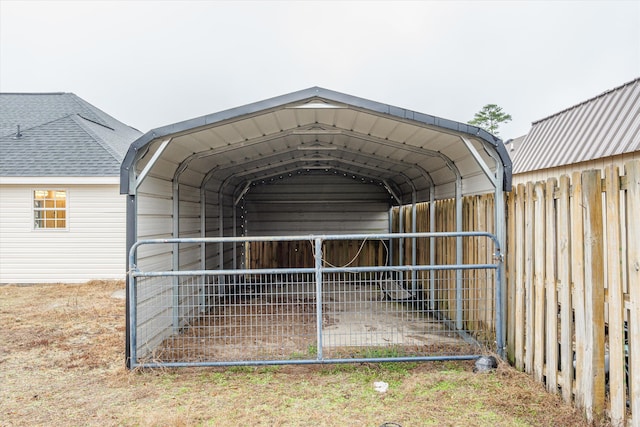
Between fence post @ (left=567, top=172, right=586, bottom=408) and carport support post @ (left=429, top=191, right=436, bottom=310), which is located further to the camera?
carport support post @ (left=429, top=191, right=436, bottom=310)

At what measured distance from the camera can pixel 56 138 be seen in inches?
440

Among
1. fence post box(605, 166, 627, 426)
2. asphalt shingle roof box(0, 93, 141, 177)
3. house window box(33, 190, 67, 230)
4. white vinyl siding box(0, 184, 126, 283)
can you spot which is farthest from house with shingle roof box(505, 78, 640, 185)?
house window box(33, 190, 67, 230)

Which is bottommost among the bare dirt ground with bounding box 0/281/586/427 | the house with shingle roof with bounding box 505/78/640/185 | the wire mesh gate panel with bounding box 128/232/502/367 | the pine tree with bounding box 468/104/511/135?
the bare dirt ground with bounding box 0/281/586/427

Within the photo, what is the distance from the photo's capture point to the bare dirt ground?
9.73 ft

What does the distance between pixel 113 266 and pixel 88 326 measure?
14.2 feet

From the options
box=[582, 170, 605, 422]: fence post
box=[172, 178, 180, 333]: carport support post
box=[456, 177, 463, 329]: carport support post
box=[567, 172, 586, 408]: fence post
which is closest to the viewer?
box=[582, 170, 605, 422]: fence post

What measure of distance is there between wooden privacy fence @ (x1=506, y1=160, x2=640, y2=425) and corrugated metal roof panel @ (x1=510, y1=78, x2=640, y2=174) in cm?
390

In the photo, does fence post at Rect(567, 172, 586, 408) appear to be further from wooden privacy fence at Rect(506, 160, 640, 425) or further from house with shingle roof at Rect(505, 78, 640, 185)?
house with shingle roof at Rect(505, 78, 640, 185)

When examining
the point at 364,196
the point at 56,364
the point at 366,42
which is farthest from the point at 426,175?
the point at 366,42

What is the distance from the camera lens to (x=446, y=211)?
5.91 m

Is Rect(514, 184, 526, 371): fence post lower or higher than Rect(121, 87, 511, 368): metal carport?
lower

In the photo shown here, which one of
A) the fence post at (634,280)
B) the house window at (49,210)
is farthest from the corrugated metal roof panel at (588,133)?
the house window at (49,210)

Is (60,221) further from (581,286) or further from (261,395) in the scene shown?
(581,286)

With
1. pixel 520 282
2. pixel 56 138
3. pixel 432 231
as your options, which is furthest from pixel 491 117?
pixel 520 282
